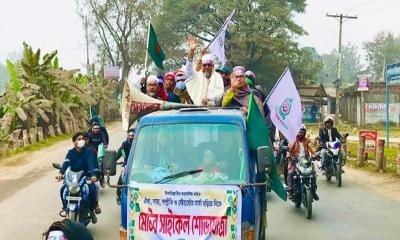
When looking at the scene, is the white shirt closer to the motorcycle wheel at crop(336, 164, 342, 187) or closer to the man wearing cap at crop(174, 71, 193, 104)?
the man wearing cap at crop(174, 71, 193, 104)

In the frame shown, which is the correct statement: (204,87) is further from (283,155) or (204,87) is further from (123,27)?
(123,27)

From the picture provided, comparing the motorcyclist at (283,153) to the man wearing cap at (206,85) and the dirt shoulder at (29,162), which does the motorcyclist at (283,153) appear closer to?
the man wearing cap at (206,85)

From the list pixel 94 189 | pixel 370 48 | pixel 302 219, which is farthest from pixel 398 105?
pixel 370 48

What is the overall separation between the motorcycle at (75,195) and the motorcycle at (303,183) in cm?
377

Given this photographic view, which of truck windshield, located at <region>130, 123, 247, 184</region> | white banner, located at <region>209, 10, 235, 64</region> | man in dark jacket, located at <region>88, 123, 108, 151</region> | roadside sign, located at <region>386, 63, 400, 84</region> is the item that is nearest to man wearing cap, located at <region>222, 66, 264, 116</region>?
truck windshield, located at <region>130, 123, 247, 184</region>

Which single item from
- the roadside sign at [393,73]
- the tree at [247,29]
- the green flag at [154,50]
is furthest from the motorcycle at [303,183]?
the tree at [247,29]

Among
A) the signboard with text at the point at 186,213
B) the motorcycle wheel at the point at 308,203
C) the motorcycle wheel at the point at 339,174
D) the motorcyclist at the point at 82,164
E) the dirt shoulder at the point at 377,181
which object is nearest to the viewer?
the signboard with text at the point at 186,213

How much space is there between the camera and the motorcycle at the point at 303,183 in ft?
31.5

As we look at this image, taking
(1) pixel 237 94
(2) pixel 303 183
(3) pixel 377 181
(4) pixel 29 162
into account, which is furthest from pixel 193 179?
(4) pixel 29 162

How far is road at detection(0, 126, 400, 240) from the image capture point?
28.3 feet

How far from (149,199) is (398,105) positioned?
→ 122ft

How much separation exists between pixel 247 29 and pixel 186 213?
37879 millimetres

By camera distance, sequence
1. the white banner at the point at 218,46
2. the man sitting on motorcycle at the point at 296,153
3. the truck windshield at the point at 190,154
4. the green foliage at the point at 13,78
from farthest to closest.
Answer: the green foliage at the point at 13,78 → the white banner at the point at 218,46 → the man sitting on motorcycle at the point at 296,153 → the truck windshield at the point at 190,154

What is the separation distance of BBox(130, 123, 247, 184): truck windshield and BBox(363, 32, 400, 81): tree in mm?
82088
